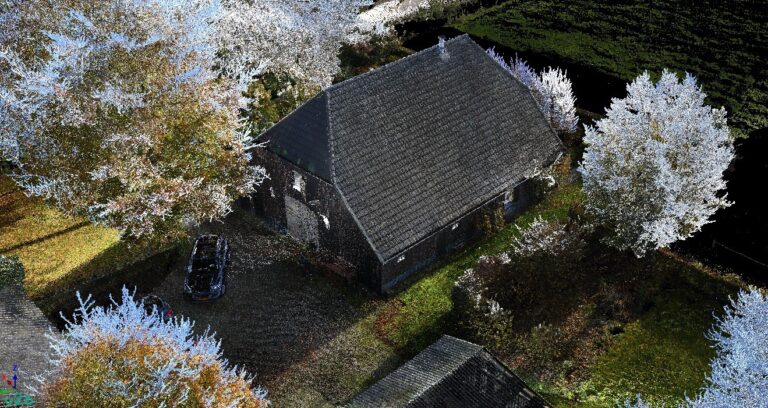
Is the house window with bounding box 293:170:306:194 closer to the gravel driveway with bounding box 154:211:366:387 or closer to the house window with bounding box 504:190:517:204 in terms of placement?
the gravel driveway with bounding box 154:211:366:387

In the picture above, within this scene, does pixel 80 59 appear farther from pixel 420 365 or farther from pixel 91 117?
pixel 420 365

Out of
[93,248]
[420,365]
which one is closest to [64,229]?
[93,248]

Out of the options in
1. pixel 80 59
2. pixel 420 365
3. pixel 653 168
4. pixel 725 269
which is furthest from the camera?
pixel 725 269

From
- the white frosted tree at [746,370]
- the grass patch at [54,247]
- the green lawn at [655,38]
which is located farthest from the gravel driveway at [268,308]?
the green lawn at [655,38]

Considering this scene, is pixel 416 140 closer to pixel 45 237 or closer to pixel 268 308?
pixel 268 308

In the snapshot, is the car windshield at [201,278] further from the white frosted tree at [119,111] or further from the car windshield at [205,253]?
the white frosted tree at [119,111]

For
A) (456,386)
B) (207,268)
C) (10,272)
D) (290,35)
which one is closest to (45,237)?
(10,272)

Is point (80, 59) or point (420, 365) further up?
point (80, 59)
